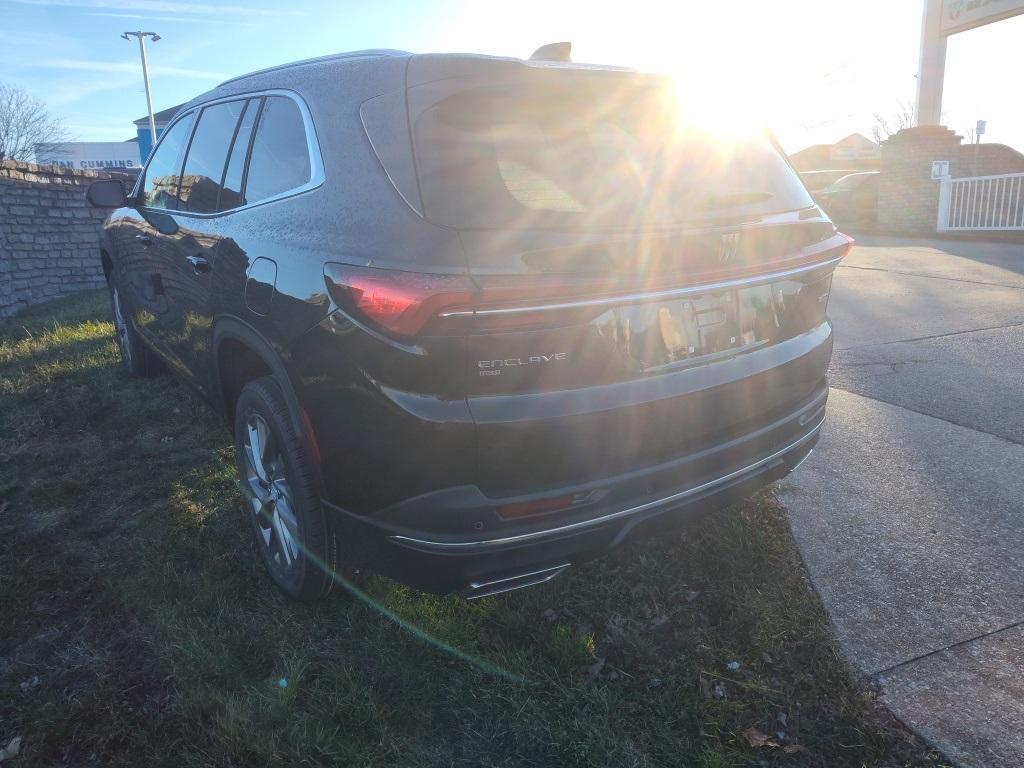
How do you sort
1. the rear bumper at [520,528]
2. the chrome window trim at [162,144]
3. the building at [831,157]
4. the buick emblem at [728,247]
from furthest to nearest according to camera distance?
1. the building at [831,157]
2. the chrome window trim at [162,144]
3. the buick emblem at [728,247]
4. the rear bumper at [520,528]

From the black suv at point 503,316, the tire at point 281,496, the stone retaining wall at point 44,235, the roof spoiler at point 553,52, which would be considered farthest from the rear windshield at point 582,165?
the stone retaining wall at point 44,235

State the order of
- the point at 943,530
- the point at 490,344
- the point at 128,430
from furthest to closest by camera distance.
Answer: the point at 128,430 < the point at 943,530 < the point at 490,344

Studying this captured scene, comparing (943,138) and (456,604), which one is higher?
(943,138)

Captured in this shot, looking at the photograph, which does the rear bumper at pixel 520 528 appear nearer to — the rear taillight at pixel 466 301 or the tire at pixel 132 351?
the rear taillight at pixel 466 301

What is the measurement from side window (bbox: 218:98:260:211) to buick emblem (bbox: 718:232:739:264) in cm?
187

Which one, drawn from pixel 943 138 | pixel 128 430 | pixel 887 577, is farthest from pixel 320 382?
pixel 943 138

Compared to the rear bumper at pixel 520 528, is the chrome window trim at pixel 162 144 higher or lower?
higher

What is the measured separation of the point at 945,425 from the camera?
13.9ft

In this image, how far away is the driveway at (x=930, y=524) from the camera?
2.27 m

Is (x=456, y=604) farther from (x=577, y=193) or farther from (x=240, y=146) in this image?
(x=240, y=146)

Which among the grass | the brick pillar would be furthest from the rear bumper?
the brick pillar

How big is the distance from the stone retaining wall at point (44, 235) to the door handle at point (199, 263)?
7693 millimetres

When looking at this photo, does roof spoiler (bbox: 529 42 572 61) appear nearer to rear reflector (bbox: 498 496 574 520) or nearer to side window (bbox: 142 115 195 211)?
rear reflector (bbox: 498 496 574 520)

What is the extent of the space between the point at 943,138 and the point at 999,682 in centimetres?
1672
